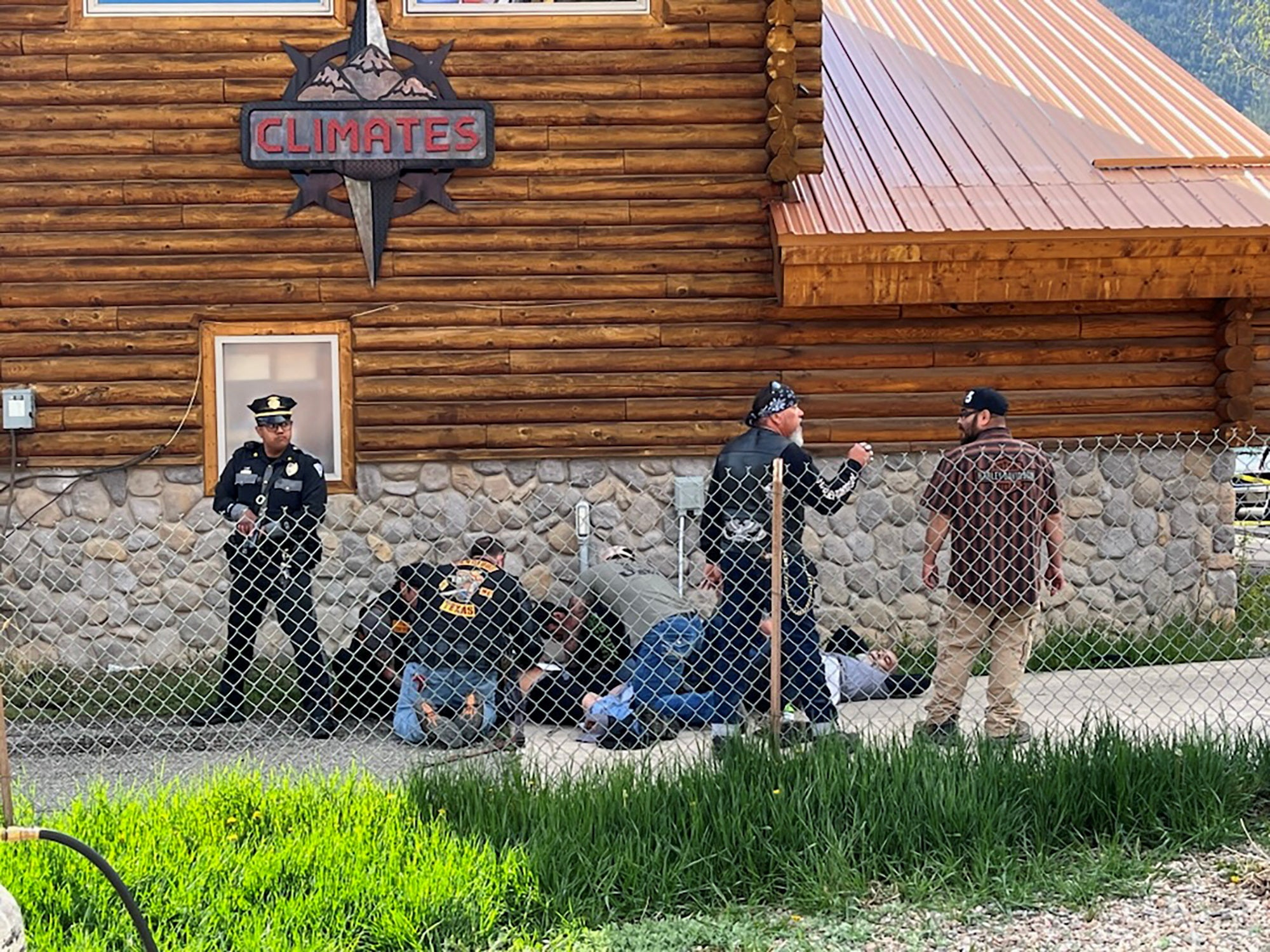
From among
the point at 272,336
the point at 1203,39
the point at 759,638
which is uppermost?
the point at 1203,39

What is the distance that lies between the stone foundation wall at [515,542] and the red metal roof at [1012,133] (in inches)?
66.2

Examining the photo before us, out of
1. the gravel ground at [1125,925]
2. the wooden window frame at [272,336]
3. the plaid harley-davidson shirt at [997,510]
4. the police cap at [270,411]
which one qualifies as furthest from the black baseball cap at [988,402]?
the wooden window frame at [272,336]

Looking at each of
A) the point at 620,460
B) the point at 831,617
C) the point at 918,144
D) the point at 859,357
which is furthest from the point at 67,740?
the point at 918,144

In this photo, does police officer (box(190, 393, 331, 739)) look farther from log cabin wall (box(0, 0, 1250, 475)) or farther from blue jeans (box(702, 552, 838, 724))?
blue jeans (box(702, 552, 838, 724))

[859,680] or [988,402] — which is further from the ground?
[988,402]

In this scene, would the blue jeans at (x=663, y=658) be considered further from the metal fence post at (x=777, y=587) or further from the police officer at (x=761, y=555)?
the metal fence post at (x=777, y=587)

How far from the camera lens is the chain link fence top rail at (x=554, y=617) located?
773 centimetres

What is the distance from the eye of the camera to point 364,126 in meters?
9.87

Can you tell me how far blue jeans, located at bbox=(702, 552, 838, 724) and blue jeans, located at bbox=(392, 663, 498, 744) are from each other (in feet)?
3.69

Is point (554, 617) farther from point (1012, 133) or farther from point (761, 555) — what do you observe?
point (1012, 133)

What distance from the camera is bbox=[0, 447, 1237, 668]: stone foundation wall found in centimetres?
1006

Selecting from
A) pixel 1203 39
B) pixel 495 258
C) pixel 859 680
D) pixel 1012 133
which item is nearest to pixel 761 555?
pixel 859 680

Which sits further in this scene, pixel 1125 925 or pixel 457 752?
pixel 457 752

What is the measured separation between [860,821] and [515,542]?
4.80 meters
